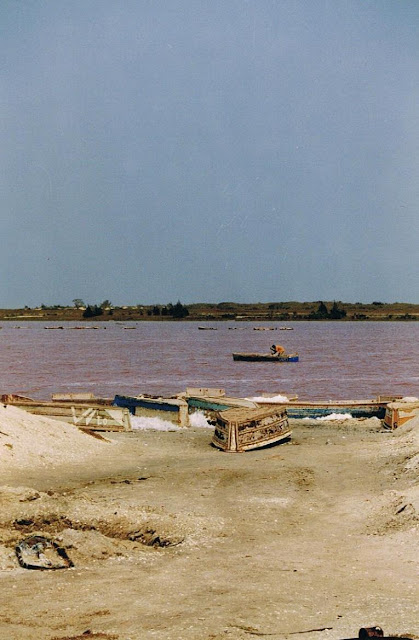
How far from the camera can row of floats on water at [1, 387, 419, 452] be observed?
21203mm

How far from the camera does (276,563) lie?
10.6 m

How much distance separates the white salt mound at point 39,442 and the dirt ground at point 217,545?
49 centimetres

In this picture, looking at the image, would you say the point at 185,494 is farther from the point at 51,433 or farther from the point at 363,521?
the point at 51,433

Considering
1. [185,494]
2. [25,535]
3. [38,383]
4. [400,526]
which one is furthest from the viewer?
[38,383]

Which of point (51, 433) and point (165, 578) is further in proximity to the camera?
point (51, 433)

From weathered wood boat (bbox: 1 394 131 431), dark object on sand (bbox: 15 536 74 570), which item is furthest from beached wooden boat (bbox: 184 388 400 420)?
dark object on sand (bbox: 15 536 74 570)

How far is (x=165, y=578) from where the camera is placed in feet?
32.0

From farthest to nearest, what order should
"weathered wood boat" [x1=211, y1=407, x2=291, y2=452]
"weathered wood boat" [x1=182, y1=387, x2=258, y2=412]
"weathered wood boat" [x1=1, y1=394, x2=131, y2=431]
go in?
1. "weathered wood boat" [x1=182, y1=387, x2=258, y2=412]
2. "weathered wood boat" [x1=1, y1=394, x2=131, y2=431]
3. "weathered wood boat" [x1=211, y1=407, x2=291, y2=452]

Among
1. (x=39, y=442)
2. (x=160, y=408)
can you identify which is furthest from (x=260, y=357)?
(x=39, y=442)

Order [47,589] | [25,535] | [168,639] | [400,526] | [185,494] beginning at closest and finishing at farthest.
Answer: [168,639] → [47,589] → [25,535] → [400,526] → [185,494]

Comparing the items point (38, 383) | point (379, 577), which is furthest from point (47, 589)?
point (38, 383)

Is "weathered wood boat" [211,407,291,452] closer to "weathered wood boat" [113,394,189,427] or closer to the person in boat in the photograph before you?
"weathered wood boat" [113,394,189,427]

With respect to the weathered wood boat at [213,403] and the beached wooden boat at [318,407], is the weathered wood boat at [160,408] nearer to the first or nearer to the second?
the weathered wood boat at [213,403]

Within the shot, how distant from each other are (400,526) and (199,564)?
3.85m
